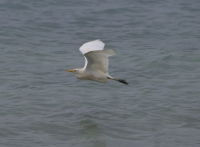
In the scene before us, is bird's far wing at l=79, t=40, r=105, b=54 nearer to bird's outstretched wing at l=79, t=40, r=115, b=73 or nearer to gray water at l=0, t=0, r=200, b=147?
bird's outstretched wing at l=79, t=40, r=115, b=73

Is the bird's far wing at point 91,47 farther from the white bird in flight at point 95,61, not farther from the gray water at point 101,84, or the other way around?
the gray water at point 101,84

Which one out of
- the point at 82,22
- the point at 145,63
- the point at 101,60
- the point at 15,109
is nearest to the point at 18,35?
the point at 82,22

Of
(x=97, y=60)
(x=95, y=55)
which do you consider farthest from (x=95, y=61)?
(x=95, y=55)

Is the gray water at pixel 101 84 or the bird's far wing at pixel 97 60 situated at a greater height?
the bird's far wing at pixel 97 60

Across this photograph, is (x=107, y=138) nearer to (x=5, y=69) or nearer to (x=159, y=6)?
(x=5, y=69)

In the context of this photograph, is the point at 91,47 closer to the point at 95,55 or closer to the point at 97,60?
the point at 95,55

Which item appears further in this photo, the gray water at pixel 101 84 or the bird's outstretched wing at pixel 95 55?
the gray water at pixel 101 84

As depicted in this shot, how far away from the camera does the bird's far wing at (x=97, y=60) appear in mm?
9977

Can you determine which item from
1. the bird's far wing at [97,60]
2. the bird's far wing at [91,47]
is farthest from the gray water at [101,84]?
the bird's far wing at [91,47]

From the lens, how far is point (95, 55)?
1015 cm

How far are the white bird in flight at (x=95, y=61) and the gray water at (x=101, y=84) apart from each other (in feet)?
2.95

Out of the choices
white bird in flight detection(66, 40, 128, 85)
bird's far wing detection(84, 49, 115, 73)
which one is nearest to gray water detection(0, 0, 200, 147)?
white bird in flight detection(66, 40, 128, 85)

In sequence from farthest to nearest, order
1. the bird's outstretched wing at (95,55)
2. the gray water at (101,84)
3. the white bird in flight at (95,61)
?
1. the gray water at (101,84)
2. the white bird in flight at (95,61)
3. the bird's outstretched wing at (95,55)

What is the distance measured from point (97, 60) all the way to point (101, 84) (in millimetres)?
2972
